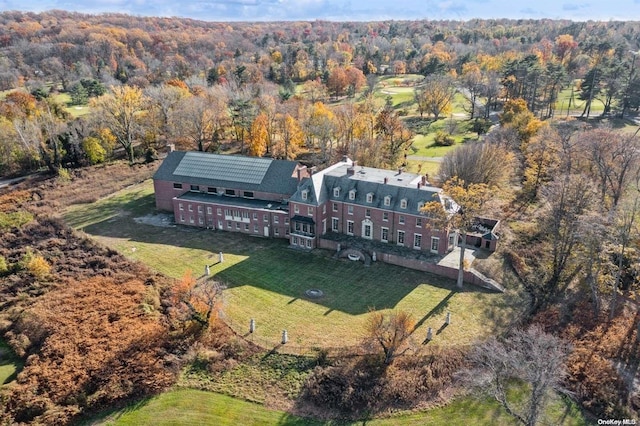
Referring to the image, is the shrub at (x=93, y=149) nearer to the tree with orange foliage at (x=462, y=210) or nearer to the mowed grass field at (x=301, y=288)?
the mowed grass field at (x=301, y=288)

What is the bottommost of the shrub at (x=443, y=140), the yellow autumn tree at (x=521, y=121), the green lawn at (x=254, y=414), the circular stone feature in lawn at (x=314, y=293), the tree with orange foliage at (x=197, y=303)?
the green lawn at (x=254, y=414)

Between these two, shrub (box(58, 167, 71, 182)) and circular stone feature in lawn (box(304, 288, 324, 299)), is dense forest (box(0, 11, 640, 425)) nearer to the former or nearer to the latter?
shrub (box(58, 167, 71, 182))

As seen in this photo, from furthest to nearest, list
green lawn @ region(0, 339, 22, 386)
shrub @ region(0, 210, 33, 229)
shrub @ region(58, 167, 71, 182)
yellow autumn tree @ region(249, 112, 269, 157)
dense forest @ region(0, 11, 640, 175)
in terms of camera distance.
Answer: yellow autumn tree @ region(249, 112, 269, 157) → dense forest @ region(0, 11, 640, 175) → shrub @ region(58, 167, 71, 182) → shrub @ region(0, 210, 33, 229) → green lawn @ region(0, 339, 22, 386)

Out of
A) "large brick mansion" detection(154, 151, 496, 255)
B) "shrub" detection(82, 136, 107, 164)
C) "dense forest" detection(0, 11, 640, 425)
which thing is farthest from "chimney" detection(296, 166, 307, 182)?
"shrub" detection(82, 136, 107, 164)

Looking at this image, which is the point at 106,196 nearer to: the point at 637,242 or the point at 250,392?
the point at 250,392

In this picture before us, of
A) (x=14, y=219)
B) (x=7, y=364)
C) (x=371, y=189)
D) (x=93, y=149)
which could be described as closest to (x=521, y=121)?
(x=371, y=189)

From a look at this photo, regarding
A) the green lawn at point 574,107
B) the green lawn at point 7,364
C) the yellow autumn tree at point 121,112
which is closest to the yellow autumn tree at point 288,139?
the yellow autumn tree at point 121,112
